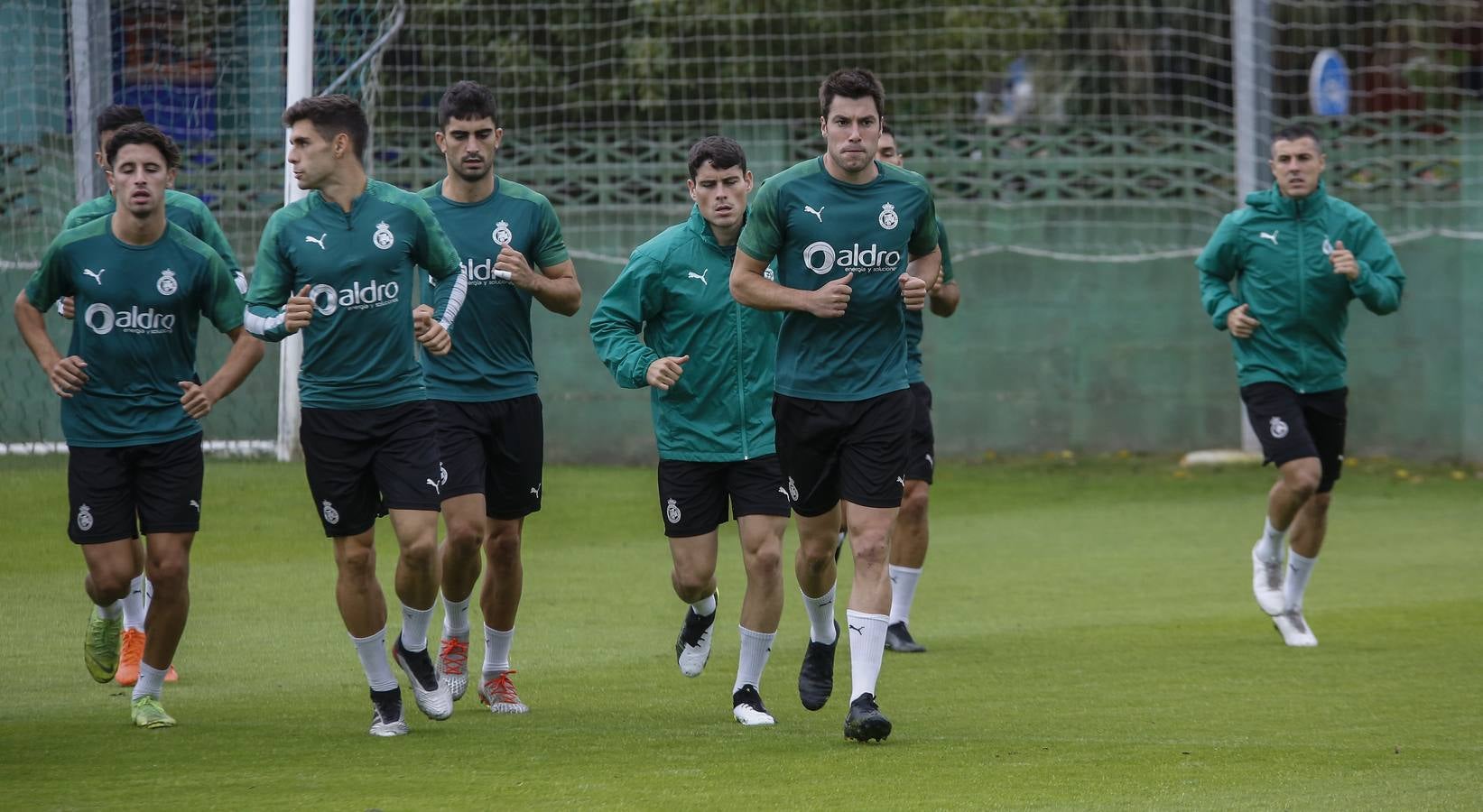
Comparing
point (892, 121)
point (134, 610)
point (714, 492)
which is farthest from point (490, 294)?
point (892, 121)

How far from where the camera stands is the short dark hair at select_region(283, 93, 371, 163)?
22.4 feet

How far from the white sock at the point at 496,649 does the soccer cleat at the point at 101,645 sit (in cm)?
156

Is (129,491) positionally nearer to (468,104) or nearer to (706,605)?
(468,104)

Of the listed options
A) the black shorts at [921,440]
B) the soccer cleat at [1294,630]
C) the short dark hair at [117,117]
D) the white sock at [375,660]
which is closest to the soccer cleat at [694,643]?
the white sock at [375,660]

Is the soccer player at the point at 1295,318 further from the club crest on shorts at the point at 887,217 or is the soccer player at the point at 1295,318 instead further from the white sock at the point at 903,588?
the club crest on shorts at the point at 887,217

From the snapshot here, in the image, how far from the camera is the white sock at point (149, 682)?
7199 mm

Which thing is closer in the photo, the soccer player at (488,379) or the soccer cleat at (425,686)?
the soccer cleat at (425,686)

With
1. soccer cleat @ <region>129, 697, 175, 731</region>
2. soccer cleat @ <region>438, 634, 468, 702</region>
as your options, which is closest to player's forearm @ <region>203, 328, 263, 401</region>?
soccer cleat @ <region>129, 697, 175, 731</region>

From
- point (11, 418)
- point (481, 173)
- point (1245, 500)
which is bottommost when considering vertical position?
point (1245, 500)

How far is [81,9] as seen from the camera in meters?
13.1

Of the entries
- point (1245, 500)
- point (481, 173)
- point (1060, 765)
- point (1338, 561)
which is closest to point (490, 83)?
point (1245, 500)

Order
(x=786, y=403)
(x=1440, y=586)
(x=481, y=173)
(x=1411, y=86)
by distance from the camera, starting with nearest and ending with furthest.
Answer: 1. (x=786, y=403)
2. (x=481, y=173)
3. (x=1440, y=586)
4. (x=1411, y=86)

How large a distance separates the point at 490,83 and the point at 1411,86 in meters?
9.19

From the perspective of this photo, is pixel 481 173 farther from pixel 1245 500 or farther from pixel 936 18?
pixel 936 18
